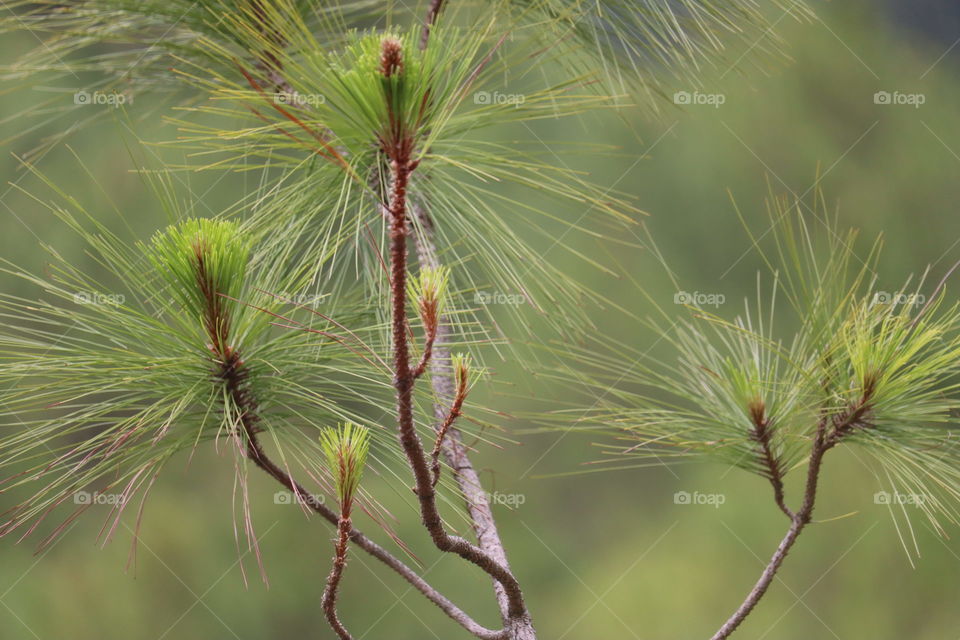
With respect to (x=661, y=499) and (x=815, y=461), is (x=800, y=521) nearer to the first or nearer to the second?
(x=815, y=461)

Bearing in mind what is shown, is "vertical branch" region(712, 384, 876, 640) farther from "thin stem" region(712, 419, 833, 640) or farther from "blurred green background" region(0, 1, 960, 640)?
"blurred green background" region(0, 1, 960, 640)

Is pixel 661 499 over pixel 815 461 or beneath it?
beneath

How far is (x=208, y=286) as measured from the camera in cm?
52

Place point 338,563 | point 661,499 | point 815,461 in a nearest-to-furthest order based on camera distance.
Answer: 1. point 338,563
2. point 815,461
3. point 661,499

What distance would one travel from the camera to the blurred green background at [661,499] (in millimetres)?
1360

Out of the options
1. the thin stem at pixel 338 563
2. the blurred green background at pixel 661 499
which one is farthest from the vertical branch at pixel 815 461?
the blurred green background at pixel 661 499

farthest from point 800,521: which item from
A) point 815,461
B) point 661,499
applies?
point 661,499

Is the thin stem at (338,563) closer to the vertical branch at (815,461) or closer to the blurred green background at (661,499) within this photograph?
the vertical branch at (815,461)

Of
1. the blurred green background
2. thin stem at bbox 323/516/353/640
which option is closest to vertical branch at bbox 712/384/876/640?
thin stem at bbox 323/516/353/640

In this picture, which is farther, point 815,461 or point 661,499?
point 661,499

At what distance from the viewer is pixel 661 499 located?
4.64ft

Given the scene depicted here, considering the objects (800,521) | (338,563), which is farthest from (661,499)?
(338,563)

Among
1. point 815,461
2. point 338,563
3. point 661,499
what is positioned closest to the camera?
point 338,563

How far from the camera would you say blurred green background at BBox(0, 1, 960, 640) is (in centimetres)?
136
